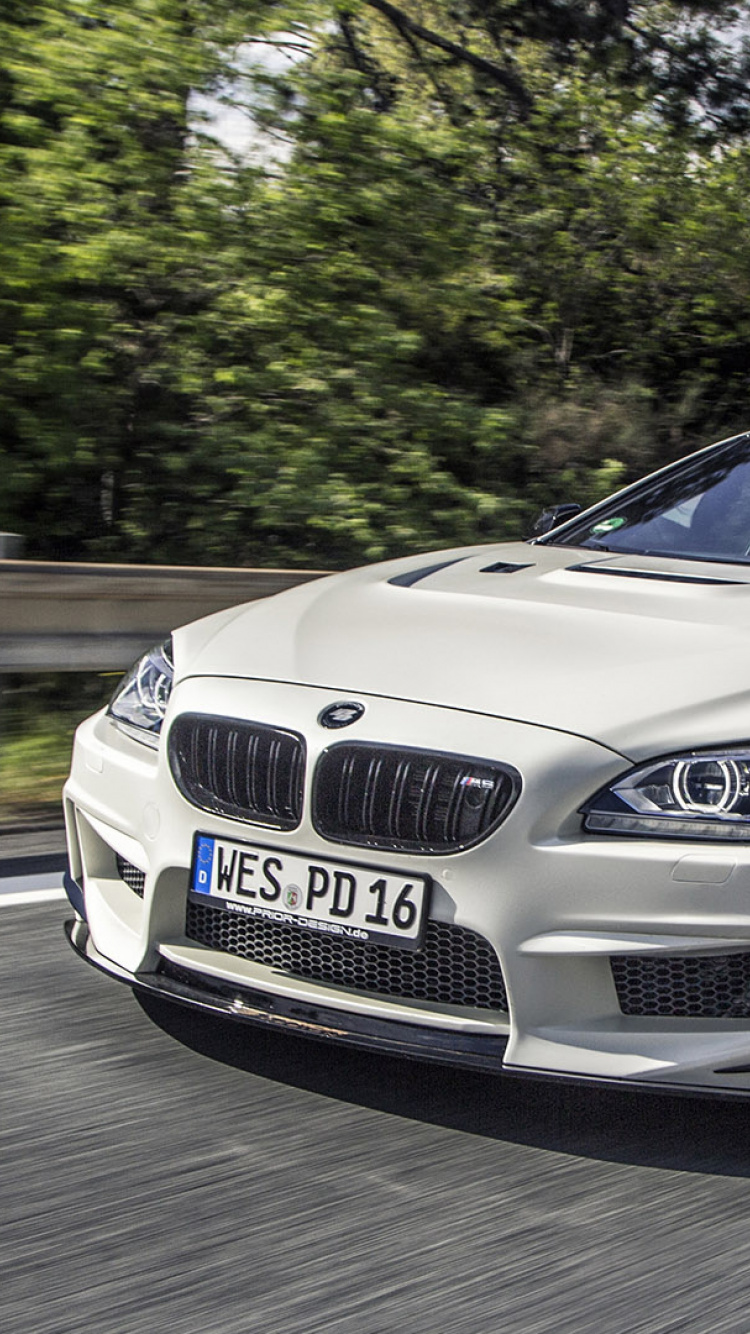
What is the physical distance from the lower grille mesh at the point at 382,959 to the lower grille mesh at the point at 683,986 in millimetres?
224

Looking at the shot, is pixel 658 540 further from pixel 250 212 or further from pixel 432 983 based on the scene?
pixel 250 212

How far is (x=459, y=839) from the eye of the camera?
2770 millimetres

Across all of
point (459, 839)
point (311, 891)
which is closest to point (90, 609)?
point (311, 891)

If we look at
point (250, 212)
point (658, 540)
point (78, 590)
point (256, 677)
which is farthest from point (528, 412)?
point (256, 677)

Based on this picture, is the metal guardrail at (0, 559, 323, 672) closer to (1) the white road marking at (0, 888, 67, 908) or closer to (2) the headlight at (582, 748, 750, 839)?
(1) the white road marking at (0, 888, 67, 908)

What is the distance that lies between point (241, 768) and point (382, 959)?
46 centimetres

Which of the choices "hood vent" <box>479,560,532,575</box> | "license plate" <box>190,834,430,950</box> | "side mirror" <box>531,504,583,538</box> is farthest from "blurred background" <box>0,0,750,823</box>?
"license plate" <box>190,834,430,950</box>

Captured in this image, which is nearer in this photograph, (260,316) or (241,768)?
(241,768)

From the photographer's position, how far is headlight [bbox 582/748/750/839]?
2.71 meters

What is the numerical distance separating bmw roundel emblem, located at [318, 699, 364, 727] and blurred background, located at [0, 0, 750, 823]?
355 centimetres

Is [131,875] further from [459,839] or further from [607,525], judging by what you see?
[607,525]

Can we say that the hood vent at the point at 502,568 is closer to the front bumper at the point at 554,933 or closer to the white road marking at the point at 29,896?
the front bumper at the point at 554,933

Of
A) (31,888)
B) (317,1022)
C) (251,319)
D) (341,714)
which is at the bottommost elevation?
(31,888)

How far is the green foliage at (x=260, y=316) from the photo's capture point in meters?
8.53
